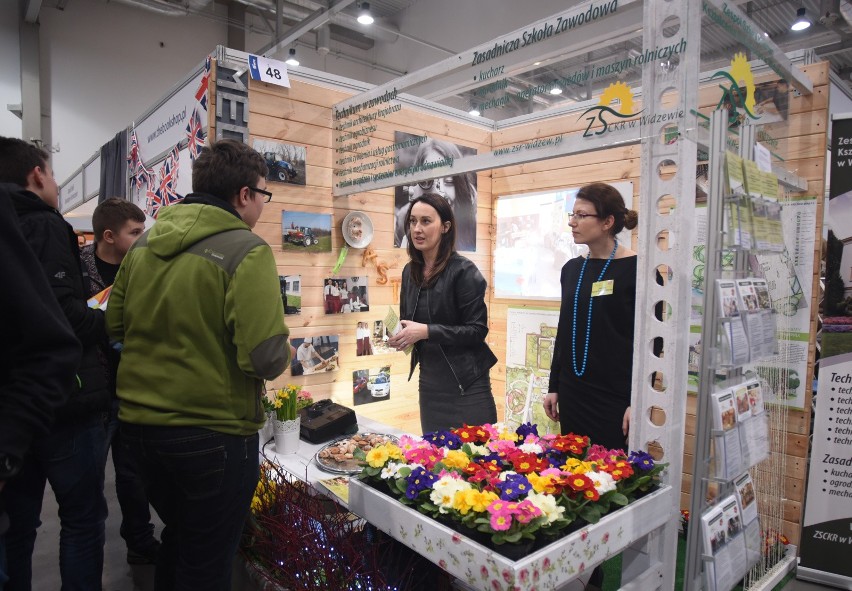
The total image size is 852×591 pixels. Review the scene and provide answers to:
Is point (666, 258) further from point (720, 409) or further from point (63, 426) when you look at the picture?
point (63, 426)

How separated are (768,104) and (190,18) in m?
9.62

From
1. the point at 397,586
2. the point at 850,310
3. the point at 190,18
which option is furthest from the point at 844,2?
the point at 190,18

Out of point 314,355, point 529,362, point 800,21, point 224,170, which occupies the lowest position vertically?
point 529,362

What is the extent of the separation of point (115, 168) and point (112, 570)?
3268 mm

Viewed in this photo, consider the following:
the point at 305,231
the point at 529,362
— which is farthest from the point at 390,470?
the point at 529,362

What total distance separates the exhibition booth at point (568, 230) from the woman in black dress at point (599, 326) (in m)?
0.18

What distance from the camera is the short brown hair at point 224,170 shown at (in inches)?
57.7

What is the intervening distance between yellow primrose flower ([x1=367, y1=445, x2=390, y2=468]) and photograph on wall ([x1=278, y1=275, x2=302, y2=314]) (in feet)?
4.91

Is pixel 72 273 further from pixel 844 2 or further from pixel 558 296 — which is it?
pixel 844 2

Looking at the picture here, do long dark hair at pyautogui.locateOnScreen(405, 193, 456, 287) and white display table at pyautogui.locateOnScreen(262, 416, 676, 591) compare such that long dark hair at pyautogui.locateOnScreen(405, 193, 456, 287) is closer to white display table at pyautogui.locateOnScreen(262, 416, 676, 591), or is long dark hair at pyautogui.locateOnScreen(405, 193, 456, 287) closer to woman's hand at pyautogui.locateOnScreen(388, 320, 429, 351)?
woman's hand at pyautogui.locateOnScreen(388, 320, 429, 351)

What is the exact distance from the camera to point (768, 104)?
1903 millimetres

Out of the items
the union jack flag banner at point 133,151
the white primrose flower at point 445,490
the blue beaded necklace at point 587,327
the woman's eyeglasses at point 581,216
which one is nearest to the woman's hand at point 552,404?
the blue beaded necklace at point 587,327

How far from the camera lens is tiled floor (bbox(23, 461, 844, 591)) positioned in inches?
92.3

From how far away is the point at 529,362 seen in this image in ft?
11.9
